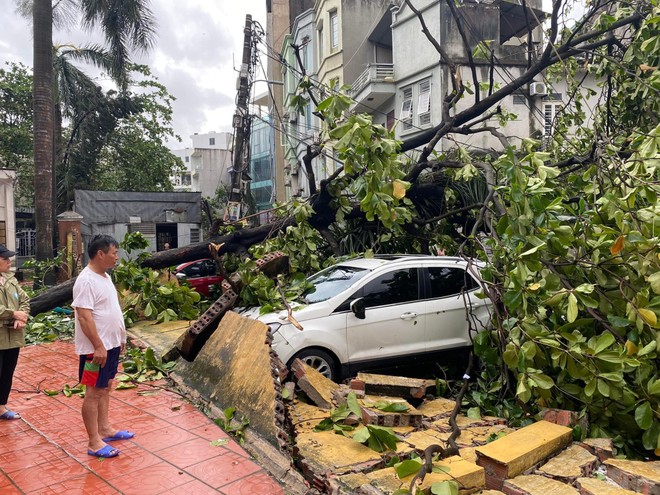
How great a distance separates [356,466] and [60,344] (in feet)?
21.9

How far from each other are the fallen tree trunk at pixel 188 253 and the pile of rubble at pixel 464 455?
5.07 meters

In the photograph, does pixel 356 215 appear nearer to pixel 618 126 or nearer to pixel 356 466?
pixel 618 126

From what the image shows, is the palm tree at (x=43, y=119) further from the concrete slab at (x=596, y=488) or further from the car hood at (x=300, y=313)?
the concrete slab at (x=596, y=488)

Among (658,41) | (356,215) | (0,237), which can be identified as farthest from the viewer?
(0,237)

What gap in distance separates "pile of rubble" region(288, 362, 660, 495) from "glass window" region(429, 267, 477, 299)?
71.4 inches

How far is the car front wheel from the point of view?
5613 mm

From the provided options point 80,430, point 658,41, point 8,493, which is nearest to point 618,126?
point 658,41

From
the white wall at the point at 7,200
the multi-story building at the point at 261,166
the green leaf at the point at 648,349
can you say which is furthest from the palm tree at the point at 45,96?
the multi-story building at the point at 261,166

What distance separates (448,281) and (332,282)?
60.3 inches

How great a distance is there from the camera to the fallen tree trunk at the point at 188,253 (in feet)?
31.2

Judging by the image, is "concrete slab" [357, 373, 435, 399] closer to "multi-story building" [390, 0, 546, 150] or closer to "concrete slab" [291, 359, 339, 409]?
"concrete slab" [291, 359, 339, 409]

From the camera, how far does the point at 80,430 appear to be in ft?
15.3

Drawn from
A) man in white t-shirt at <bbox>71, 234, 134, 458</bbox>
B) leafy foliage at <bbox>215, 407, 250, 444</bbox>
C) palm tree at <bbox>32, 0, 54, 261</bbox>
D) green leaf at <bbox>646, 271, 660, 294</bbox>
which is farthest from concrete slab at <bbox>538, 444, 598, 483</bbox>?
palm tree at <bbox>32, 0, 54, 261</bbox>

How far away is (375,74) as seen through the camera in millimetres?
20719
